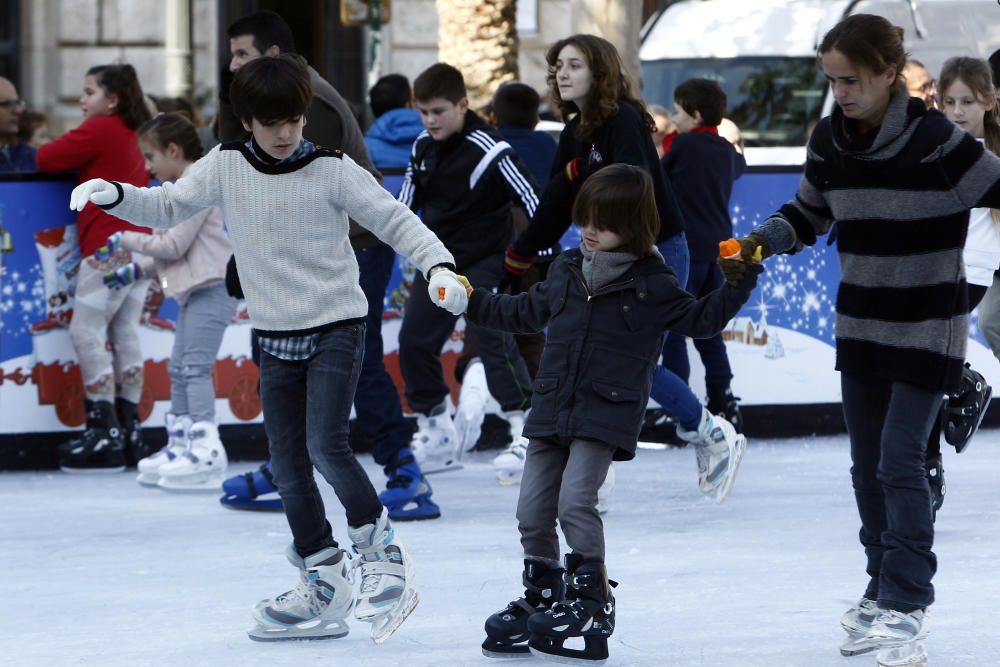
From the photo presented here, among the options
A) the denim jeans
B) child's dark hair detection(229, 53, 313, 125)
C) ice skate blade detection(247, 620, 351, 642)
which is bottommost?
ice skate blade detection(247, 620, 351, 642)

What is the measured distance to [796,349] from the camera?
8.87 m

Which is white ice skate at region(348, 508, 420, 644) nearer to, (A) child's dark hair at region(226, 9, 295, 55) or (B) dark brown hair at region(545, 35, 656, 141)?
(B) dark brown hair at region(545, 35, 656, 141)

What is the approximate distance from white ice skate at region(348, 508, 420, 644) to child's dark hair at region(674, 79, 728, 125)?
13.0ft

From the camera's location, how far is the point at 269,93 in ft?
15.5

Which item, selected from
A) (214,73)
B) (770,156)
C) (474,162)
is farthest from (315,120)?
(214,73)

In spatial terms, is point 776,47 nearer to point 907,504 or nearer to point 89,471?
point 89,471

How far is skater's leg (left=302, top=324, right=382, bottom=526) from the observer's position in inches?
191

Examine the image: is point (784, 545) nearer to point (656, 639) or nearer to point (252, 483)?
point (656, 639)

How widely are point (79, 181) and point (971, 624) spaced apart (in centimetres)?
462

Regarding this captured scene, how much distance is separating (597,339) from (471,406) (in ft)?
10.1

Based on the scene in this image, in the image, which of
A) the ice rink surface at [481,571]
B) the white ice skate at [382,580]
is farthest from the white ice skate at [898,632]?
the white ice skate at [382,580]

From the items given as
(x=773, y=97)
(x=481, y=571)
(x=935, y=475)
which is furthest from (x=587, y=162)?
(x=773, y=97)

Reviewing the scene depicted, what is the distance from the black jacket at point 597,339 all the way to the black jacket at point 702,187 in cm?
358

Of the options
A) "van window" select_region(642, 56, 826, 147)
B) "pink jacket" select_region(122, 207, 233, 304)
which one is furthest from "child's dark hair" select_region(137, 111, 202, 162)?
"van window" select_region(642, 56, 826, 147)
